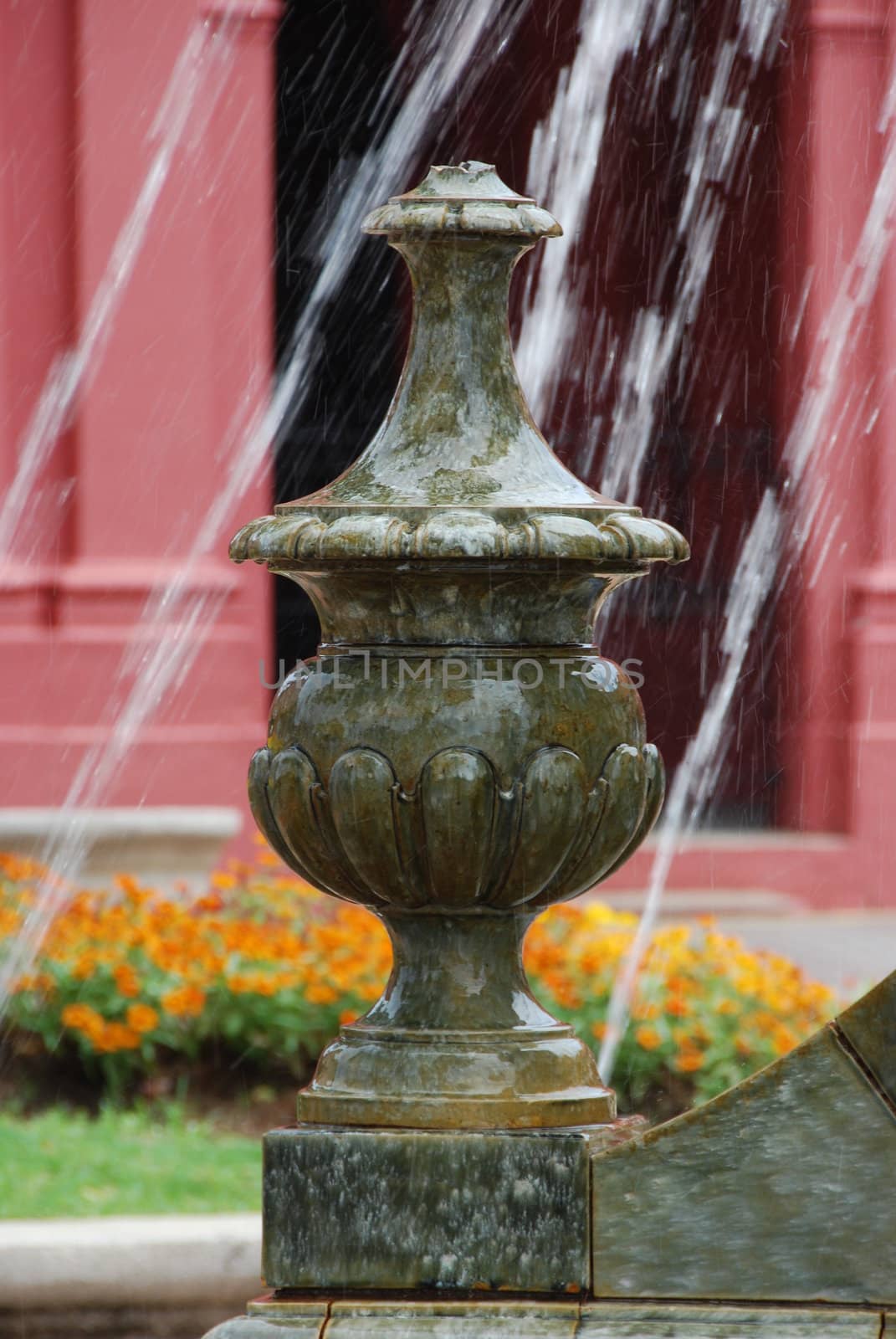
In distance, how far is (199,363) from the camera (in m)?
8.23

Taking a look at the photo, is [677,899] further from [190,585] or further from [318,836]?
[318,836]

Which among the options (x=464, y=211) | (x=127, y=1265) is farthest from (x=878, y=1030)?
(x=127, y=1265)

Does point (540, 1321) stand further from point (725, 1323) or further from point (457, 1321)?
point (725, 1323)

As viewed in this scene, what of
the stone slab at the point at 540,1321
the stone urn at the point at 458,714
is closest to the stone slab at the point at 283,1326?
the stone slab at the point at 540,1321

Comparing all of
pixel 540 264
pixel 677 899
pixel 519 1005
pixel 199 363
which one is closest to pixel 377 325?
pixel 540 264

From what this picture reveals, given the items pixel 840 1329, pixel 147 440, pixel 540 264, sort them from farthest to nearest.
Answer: pixel 540 264 → pixel 147 440 → pixel 840 1329

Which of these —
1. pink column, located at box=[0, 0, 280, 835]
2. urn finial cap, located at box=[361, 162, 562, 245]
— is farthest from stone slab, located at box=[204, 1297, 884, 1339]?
pink column, located at box=[0, 0, 280, 835]

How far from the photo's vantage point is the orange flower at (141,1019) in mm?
5184

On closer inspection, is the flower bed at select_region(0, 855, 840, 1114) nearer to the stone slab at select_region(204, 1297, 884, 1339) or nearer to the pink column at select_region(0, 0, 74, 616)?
the pink column at select_region(0, 0, 74, 616)

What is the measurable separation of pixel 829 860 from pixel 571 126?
13.8ft

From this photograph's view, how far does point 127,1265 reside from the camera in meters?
3.58

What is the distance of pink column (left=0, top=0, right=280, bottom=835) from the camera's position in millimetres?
8102

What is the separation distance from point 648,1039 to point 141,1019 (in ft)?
4.07

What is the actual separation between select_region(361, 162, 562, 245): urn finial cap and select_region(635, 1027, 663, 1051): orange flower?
291cm
